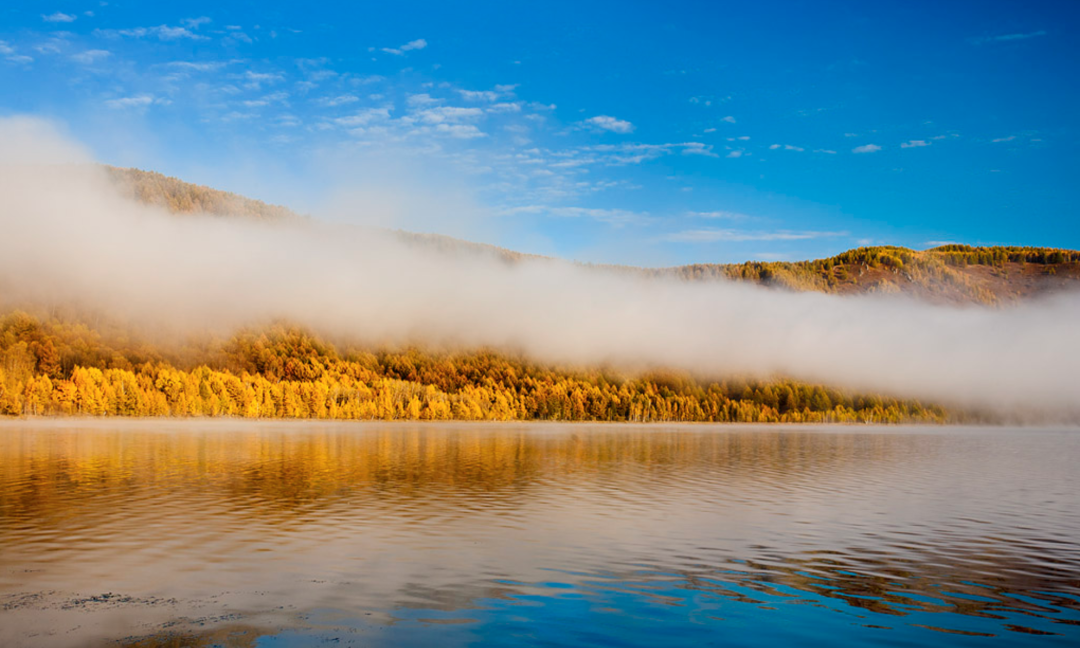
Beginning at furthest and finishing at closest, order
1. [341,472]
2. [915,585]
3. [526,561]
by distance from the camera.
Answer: [341,472]
[526,561]
[915,585]

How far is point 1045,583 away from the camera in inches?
1126

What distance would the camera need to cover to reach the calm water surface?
22109 mm

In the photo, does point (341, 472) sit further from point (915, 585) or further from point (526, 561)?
point (915, 585)

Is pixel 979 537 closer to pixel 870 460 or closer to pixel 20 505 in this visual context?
pixel 20 505

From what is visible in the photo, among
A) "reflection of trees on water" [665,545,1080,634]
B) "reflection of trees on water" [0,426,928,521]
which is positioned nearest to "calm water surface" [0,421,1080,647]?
"reflection of trees on water" [665,545,1080,634]

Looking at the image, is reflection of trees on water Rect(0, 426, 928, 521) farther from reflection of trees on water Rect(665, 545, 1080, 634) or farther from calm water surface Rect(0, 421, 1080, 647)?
reflection of trees on water Rect(665, 545, 1080, 634)

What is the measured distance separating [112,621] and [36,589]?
541 cm

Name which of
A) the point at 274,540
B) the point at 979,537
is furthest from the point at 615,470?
the point at 274,540

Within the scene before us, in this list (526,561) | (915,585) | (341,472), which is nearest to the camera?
(915,585)

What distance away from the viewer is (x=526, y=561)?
31734 mm

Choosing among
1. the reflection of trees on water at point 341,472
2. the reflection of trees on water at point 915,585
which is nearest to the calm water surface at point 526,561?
the reflection of trees on water at point 915,585

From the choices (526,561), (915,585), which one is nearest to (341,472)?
(526,561)

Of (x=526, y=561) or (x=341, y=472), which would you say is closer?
(x=526, y=561)

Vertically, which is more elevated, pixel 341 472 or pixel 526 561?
pixel 526 561
